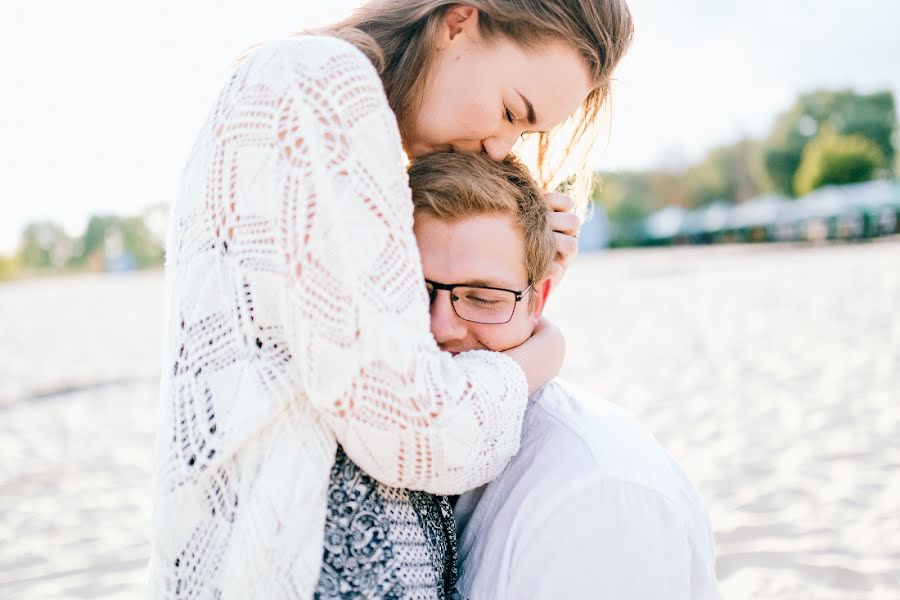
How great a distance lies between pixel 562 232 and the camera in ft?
8.54

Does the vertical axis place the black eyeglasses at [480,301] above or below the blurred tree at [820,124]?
below

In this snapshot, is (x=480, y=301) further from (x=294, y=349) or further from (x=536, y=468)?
(x=294, y=349)

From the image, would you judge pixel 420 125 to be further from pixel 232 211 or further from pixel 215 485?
pixel 215 485

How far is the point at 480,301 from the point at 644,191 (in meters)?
84.1

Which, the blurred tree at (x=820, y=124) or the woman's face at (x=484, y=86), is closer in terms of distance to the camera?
the woman's face at (x=484, y=86)

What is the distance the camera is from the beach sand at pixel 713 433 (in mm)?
4664

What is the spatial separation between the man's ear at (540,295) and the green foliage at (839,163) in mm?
→ 62088

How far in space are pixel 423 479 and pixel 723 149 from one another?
83286 mm

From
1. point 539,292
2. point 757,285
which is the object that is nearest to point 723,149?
point 757,285

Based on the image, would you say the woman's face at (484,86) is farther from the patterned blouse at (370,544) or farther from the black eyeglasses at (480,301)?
the patterned blouse at (370,544)

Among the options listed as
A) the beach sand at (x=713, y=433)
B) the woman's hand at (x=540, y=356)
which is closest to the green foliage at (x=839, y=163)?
the beach sand at (x=713, y=433)

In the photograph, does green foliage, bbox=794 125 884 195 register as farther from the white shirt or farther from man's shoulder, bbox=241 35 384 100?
man's shoulder, bbox=241 35 384 100

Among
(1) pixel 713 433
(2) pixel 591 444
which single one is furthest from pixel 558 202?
(1) pixel 713 433

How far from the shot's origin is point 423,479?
1.64 m
